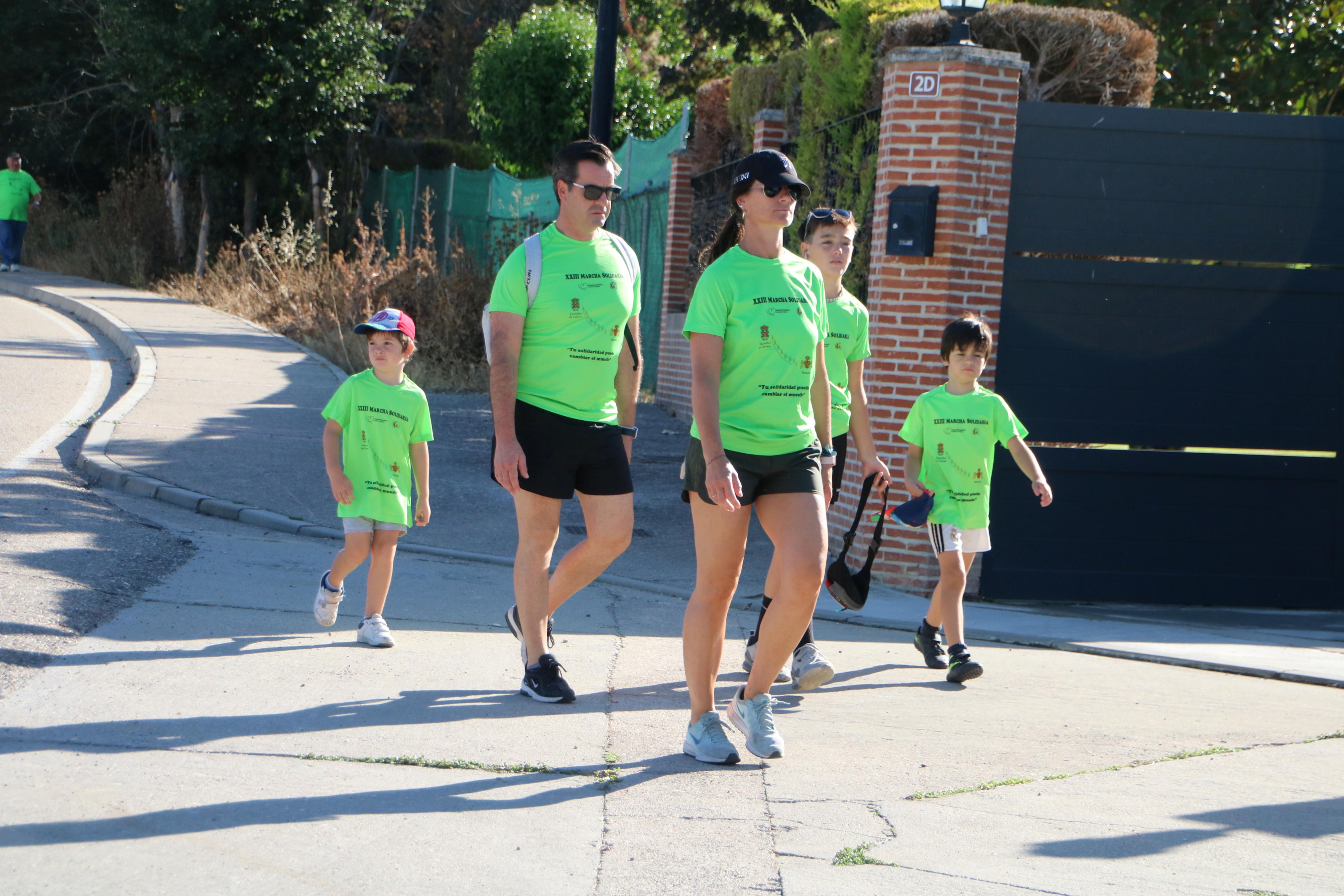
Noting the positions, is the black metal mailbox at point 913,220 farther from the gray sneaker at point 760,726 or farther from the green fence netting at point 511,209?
the green fence netting at point 511,209

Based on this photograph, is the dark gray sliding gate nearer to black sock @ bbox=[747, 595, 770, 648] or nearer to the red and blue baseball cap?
black sock @ bbox=[747, 595, 770, 648]

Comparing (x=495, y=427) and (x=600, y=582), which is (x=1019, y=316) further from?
(x=495, y=427)

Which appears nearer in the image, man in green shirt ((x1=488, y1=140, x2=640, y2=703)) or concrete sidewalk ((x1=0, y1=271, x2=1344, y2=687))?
man in green shirt ((x1=488, y1=140, x2=640, y2=703))

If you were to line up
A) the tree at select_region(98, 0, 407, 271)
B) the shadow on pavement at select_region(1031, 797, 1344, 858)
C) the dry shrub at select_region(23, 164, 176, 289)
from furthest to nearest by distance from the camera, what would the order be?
1. the dry shrub at select_region(23, 164, 176, 289)
2. the tree at select_region(98, 0, 407, 271)
3. the shadow on pavement at select_region(1031, 797, 1344, 858)

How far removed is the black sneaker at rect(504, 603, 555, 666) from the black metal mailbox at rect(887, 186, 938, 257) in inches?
127

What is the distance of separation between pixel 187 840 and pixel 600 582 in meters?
4.01

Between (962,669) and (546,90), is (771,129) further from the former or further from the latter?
(546,90)

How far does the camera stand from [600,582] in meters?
7.38

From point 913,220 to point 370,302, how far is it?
9.37 m

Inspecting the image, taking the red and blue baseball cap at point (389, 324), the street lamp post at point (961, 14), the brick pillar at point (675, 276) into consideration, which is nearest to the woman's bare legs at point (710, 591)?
the red and blue baseball cap at point (389, 324)

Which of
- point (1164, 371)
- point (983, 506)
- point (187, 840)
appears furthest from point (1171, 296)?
point (187, 840)

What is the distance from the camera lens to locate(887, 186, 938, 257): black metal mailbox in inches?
295

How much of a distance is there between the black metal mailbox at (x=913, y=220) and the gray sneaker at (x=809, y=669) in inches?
106

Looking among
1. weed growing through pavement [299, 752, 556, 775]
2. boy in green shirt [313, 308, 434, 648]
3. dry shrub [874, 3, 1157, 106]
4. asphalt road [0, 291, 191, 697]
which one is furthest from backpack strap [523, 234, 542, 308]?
dry shrub [874, 3, 1157, 106]
